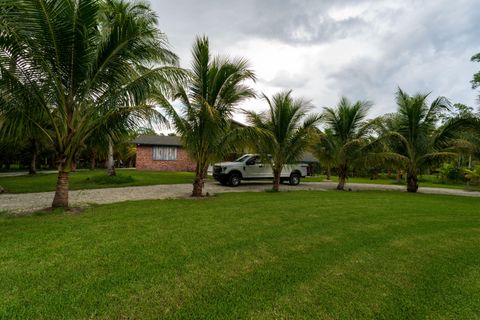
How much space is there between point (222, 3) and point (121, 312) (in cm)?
983

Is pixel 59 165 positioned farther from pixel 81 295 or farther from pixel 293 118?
pixel 293 118

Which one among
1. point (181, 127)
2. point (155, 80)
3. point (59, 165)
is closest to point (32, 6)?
point (155, 80)

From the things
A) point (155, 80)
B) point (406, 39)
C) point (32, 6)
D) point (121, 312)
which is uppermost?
point (406, 39)

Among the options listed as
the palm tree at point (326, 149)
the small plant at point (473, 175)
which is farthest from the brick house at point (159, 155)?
the small plant at point (473, 175)

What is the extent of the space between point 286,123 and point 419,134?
7.58 m

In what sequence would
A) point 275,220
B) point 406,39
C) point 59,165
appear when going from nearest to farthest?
point 275,220 → point 59,165 → point 406,39

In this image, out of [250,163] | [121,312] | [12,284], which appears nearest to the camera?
[121,312]

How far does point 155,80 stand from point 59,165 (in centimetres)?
306

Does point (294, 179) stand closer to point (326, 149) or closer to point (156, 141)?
point (326, 149)

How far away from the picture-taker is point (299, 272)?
2883 mm

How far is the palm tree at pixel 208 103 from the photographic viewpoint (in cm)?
819

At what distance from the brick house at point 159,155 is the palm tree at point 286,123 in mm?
12383

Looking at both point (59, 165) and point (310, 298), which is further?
point (59, 165)

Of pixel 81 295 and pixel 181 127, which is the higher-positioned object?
pixel 181 127
